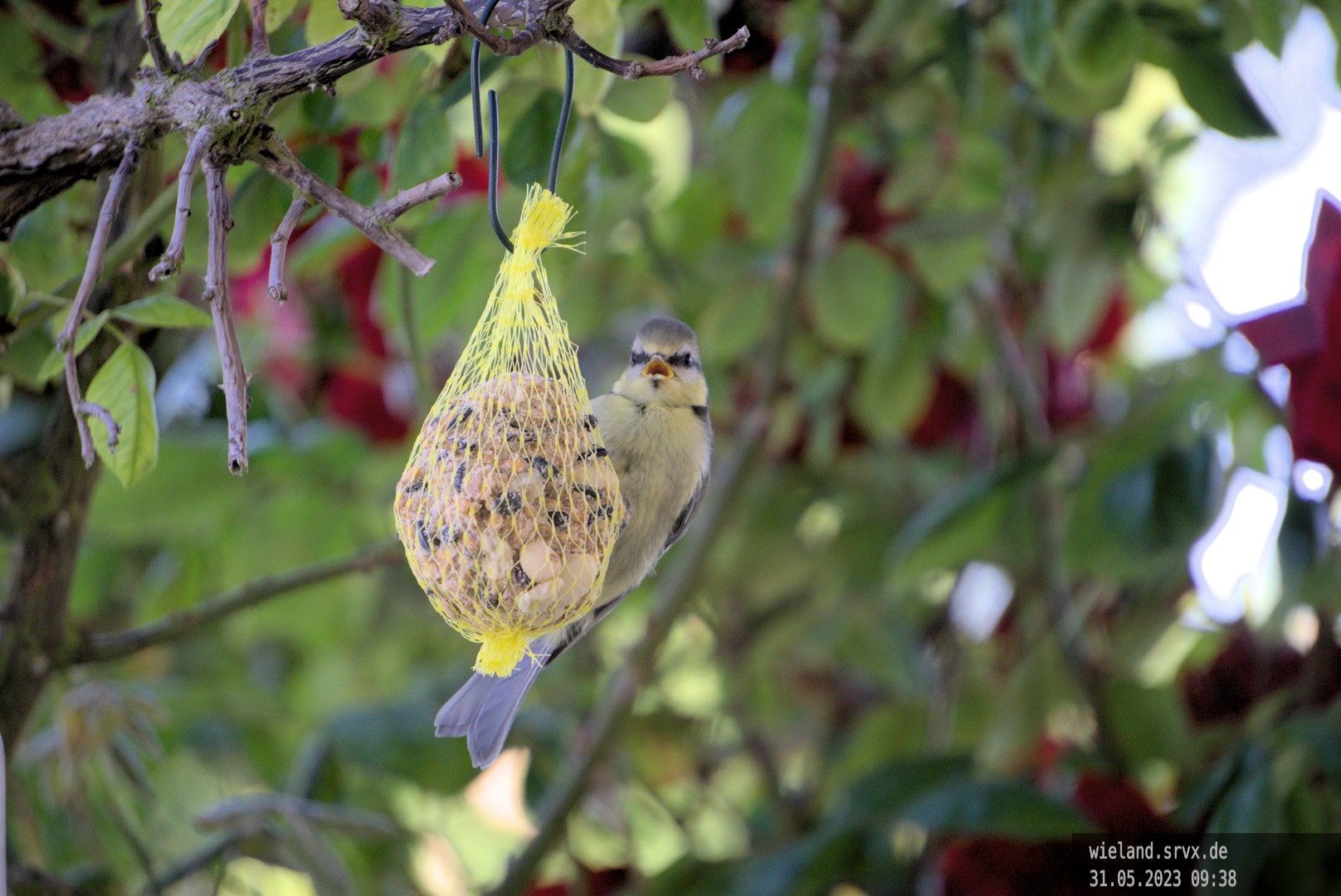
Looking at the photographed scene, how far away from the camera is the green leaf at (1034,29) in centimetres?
106

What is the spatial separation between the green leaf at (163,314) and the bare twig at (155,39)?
0.17 metres

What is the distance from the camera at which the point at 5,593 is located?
3.76 feet

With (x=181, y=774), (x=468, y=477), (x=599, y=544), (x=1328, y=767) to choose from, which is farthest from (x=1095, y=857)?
(x=181, y=774)

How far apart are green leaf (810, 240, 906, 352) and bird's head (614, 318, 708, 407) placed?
1.76 feet

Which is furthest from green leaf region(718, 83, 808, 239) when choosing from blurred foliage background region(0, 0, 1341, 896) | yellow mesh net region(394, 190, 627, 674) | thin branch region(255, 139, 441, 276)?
thin branch region(255, 139, 441, 276)

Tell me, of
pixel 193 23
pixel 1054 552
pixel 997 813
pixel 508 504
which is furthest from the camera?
pixel 1054 552

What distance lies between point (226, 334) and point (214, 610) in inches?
23.7

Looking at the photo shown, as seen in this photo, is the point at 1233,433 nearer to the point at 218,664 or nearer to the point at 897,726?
the point at 897,726

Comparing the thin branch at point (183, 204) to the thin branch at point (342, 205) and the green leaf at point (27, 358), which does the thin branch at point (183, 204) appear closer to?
the thin branch at point (342, 205)

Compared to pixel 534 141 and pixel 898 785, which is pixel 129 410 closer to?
pixel 534 141

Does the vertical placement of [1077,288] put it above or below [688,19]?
below

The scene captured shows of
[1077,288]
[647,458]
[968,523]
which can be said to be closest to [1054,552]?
[968,523]

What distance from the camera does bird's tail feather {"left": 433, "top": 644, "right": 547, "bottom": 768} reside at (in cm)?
103

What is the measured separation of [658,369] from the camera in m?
1.13
